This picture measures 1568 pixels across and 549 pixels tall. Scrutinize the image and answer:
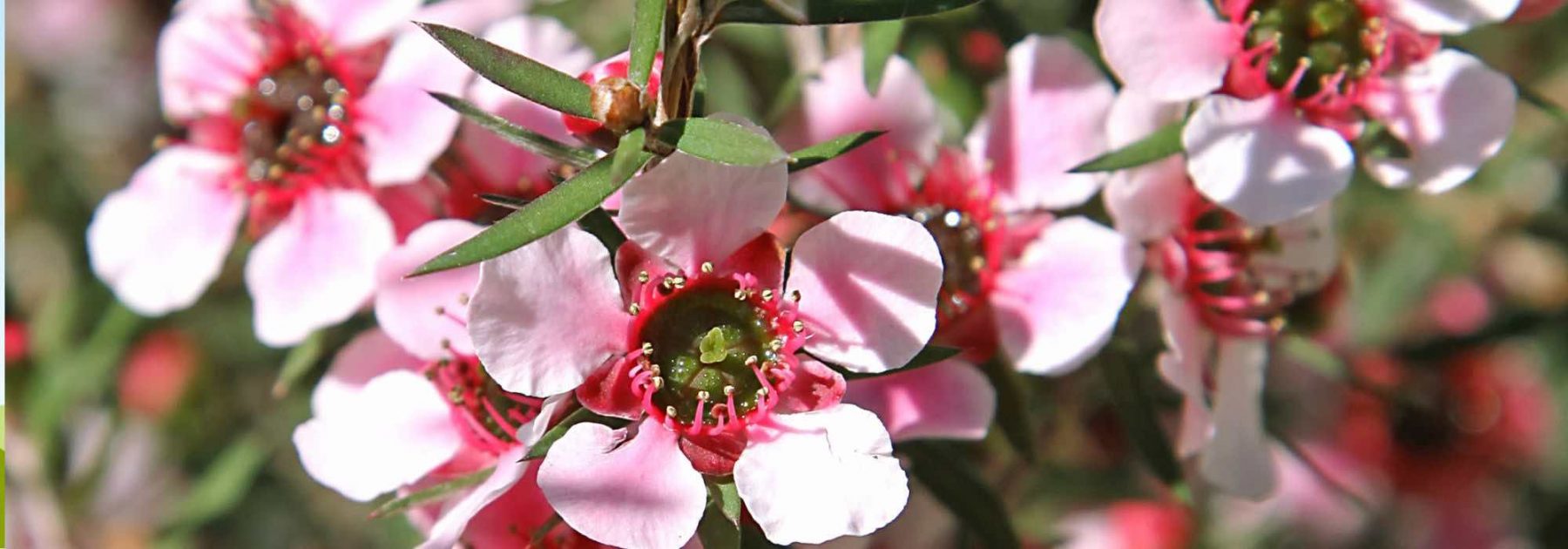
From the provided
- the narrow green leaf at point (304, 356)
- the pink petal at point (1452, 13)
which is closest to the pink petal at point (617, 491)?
the narrow green leaf at point (304, 356)

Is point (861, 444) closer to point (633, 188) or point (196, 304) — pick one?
point (633, 188)

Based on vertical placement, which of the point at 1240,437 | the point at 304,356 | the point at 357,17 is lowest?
the point at 1240,437

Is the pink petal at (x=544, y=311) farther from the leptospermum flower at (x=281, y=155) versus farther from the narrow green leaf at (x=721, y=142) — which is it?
the leptospermum flower at (x=281, y=155)

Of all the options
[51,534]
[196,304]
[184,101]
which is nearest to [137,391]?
[196,304]

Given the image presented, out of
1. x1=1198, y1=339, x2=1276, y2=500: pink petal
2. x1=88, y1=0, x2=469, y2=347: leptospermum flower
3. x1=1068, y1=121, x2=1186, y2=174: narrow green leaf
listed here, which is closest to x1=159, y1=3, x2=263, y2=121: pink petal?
x1=88, y1=0, x2=469, y2=347: leptospermum flower

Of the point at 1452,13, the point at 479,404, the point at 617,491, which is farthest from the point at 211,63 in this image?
the point at 1452,13

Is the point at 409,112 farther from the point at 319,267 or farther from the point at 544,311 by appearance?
the point at 544,311
